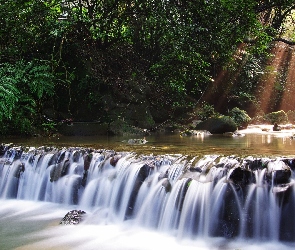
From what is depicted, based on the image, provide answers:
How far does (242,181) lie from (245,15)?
8.69 metres

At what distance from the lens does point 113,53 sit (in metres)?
14.8

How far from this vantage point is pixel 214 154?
757 centimetres

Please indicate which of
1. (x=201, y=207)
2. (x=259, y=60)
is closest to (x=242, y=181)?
(x=201, y=207)

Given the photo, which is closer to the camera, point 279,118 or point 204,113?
point 204,113

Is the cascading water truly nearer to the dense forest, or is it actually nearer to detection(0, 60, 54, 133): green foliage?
detection(0, 60, 54, 133): green foliage

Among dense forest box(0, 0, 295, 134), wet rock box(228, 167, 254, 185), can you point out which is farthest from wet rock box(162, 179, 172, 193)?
dense forest box(0, 0, 295, 134)

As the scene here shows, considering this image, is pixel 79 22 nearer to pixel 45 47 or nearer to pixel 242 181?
pixel 45 47

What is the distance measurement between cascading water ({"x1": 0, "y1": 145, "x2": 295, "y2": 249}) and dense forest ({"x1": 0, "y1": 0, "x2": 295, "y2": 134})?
3760mm

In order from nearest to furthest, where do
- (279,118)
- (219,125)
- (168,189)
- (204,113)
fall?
(168,189), (219,125), (204,113), (279,118)

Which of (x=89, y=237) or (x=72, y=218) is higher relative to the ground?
(x=72, y=218)

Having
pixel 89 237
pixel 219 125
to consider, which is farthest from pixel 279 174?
pixel 219 125

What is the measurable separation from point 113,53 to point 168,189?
921cm

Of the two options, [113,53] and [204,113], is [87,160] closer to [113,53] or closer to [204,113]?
[113,53]

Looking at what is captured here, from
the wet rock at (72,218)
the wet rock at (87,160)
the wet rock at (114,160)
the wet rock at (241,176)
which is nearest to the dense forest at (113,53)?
the wet rock at (87,160)
